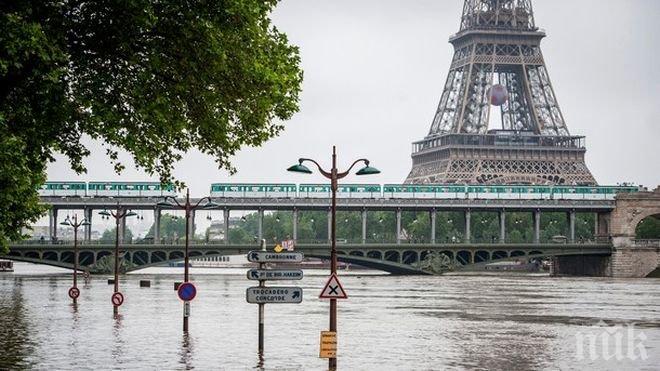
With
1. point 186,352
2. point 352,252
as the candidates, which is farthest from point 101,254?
point 186,352

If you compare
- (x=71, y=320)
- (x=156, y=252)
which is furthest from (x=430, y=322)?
(x=156, y=252)

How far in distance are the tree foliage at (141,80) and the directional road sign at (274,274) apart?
15.8 ft

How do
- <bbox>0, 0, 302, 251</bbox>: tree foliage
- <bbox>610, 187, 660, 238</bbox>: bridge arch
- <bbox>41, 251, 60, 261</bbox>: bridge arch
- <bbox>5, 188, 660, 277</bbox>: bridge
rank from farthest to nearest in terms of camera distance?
<bbox>610, 187, 660, 238</bbox>: bridge arch, <bbox>5, 188, 660, 277</bbox>: bridge, <bbox>41, 251, 60, 261</bbox>: bridge arch, <bbox>0, 0, 302, 251</bbox>: tree foliage

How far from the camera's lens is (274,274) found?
38.7 meters

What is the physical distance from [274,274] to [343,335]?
46.6 ft

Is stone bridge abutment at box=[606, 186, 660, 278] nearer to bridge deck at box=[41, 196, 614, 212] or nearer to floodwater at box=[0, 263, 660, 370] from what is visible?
bridge deck at box=[41, 196, 614, 212]

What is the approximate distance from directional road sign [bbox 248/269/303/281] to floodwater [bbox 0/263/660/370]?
295 cm

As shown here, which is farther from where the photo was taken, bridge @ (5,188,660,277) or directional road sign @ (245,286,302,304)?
bridge @ (5,188,660,277)

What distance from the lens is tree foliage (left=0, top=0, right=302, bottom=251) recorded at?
30.7 metres

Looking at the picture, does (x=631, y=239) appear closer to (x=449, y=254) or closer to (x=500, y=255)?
(x=500, y=255)

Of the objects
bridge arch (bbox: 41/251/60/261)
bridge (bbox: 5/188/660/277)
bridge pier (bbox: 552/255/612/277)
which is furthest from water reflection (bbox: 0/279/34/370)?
bridge pier (bbox: 552/255/612/277)

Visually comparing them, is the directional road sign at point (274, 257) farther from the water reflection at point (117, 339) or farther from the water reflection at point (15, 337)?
the water reflection at point (15, 337)

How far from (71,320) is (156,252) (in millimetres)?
94229

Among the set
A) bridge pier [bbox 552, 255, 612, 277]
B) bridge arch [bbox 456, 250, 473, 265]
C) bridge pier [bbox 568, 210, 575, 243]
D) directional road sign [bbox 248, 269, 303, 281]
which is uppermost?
bridge pier [bbox 568, 210, 575, 243]
